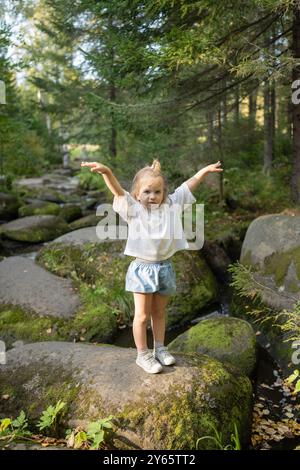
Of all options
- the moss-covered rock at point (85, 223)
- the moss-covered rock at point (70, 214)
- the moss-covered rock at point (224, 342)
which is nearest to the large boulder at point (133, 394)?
the moss-covered rock at point (224, 342)

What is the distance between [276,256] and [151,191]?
368 cm

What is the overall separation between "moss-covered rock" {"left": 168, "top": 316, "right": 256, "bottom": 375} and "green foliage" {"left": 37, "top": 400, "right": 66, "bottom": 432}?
212cm

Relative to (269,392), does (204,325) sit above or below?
above

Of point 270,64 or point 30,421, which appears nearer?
point 30,421

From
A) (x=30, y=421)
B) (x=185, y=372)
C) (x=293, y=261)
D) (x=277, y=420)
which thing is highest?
(x=293, y=261)

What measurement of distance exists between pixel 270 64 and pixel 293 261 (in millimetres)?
2939

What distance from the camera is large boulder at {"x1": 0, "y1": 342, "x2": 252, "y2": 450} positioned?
3.74 m

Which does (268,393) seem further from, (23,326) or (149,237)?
(23,326)

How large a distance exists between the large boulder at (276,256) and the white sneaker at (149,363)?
8.65ft

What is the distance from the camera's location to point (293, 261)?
21.5 feet

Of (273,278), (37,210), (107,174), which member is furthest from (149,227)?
(37,210)

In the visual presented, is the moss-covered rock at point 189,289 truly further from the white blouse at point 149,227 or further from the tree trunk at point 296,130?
the white blouse at point 149,227
